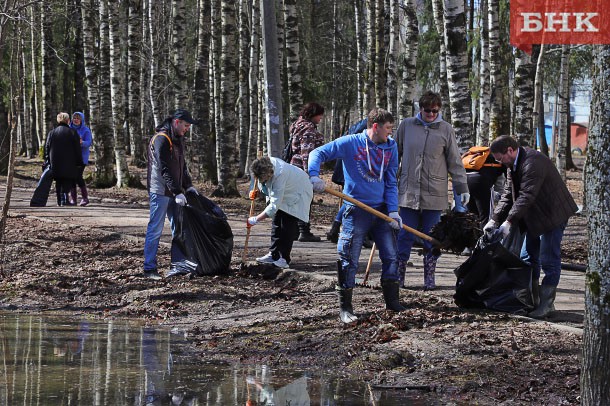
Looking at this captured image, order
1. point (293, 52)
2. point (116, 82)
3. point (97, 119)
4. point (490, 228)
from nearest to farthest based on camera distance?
1. point (490, 228)
2. point (293, 52)
3. point (116, 82)
4. point (97, 119)

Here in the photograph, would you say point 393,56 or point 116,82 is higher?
point 393,56

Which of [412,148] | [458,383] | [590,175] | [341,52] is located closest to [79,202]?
[412,148]

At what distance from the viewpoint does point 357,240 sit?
8984 millimetres

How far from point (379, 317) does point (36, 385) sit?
314cm

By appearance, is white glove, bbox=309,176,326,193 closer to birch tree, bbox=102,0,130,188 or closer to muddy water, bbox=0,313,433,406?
muddy water, bbox=0,313,433,406

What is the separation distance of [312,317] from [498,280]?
69.2 inches

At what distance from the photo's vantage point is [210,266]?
1168 centimetres

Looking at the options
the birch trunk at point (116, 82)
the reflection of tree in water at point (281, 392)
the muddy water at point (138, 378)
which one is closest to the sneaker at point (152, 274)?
the muddy water at point (138, 378)

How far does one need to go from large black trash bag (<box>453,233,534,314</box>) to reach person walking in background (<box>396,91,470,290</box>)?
0.91 m

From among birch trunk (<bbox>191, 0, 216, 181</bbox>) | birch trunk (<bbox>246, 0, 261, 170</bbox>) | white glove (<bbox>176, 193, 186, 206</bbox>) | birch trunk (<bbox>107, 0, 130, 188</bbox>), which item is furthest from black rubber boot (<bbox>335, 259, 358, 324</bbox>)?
birch trunk (<bbox>246, 0, 261, 170</bbox>)

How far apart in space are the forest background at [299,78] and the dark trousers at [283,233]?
2.77m

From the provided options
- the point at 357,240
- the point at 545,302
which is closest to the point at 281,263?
the point at 357,240

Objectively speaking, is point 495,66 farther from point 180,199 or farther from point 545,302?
point 545,302

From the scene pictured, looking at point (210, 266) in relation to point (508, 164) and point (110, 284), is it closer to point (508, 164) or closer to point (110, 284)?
point (110, 284)
